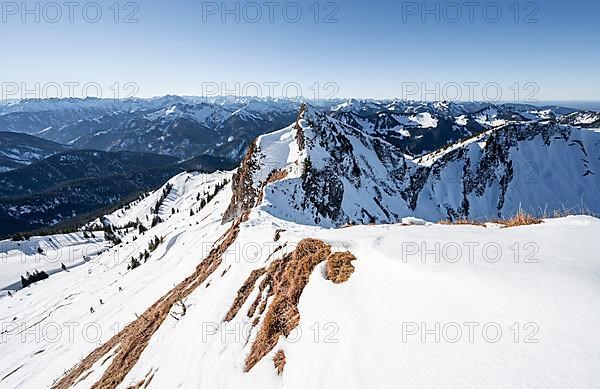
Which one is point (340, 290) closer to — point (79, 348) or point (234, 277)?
Answer: point (234, 277)

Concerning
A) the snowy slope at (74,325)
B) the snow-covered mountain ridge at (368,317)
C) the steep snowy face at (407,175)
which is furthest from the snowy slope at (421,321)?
the snowy slope at (74,325)

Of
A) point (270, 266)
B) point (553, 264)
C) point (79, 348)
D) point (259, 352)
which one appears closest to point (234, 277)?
point (270, 266)

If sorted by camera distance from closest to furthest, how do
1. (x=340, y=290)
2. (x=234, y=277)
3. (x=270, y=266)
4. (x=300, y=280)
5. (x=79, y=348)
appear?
(x=340, y=290) → (x=300, y=280) → (x=270, y=266) → (x=234, y=277) → (x=79, y=348)

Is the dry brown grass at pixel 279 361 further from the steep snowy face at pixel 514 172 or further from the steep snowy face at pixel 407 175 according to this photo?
the steep snowy face at pixel 514 172

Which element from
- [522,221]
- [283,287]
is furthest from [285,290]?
[522,221]

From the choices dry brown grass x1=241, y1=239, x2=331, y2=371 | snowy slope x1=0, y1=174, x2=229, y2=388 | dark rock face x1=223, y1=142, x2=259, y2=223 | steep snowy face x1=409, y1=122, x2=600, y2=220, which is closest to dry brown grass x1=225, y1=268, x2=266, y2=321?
dry brown grass x1=241, y1=239, x2=331, y2=371

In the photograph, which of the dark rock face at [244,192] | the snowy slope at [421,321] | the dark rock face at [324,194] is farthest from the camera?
the dark rock face at [244,192]

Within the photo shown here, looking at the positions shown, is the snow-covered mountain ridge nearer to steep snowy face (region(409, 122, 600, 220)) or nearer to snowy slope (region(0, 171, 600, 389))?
snowy slope (region(0, 171, 600, 389))
